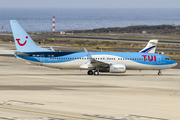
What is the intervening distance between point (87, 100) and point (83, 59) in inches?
898

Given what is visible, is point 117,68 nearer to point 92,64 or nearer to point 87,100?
point 92,64

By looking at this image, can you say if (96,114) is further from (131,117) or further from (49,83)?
(49,83)

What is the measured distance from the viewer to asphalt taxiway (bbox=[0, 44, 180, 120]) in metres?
23.6

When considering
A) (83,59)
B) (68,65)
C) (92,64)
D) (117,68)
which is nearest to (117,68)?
(117,68)

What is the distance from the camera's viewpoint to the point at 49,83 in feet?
140

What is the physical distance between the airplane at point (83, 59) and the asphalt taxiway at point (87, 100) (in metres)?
6.33

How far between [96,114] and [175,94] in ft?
47.0

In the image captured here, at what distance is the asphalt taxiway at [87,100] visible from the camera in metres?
23.6

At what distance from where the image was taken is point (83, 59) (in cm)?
5272

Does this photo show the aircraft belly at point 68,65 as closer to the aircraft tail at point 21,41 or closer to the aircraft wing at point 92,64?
the aircraft wing at point 92,64

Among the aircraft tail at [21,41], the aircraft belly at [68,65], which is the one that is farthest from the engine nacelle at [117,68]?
the aircraft tail at [21,41]

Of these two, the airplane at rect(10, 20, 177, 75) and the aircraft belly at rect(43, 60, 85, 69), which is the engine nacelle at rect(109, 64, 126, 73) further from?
the aircraft belly at rect(43, 60, 85, 69)

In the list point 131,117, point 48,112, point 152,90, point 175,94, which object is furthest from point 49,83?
point 131,117

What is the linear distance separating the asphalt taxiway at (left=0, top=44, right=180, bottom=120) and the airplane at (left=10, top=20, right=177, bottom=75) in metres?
6.33
